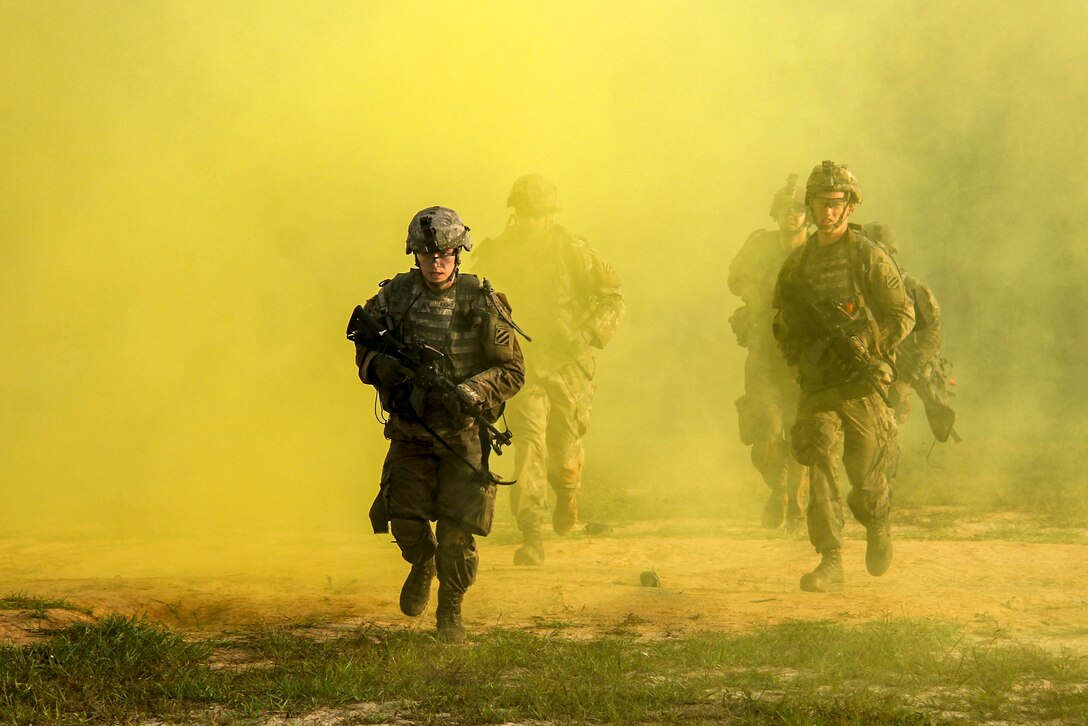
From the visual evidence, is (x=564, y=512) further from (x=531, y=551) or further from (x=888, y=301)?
(x=888, y=301)

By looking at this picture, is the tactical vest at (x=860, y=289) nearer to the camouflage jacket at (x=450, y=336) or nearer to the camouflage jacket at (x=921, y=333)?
the camouflage jacket at (x=921, y=333)

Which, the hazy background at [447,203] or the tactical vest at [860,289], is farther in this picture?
the hazy background at [447,203]

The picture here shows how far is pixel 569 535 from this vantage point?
10.2 m

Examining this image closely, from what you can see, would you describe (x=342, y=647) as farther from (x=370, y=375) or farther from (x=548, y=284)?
(x=548, y=284)

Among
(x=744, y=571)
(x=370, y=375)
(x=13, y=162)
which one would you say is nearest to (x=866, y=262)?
(x=744, y=571)

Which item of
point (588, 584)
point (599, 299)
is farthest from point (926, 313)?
point (588, 584)

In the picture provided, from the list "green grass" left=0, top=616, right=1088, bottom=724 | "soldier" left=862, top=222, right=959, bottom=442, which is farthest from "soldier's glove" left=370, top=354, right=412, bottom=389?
"soldier" left=862, top=222, right=959, bottom=442

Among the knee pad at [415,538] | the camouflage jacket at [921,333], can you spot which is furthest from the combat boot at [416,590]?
the camouflage jacket at [921,333]

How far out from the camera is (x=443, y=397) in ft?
19.0

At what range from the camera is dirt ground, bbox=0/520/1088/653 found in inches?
257

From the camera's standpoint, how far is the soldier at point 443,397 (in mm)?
5816

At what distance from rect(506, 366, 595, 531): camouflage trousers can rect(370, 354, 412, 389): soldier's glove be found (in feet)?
10.2

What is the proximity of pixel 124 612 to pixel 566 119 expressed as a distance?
1153 centimetres

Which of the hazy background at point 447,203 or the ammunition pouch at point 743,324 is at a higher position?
the hazy background at point 447,203
